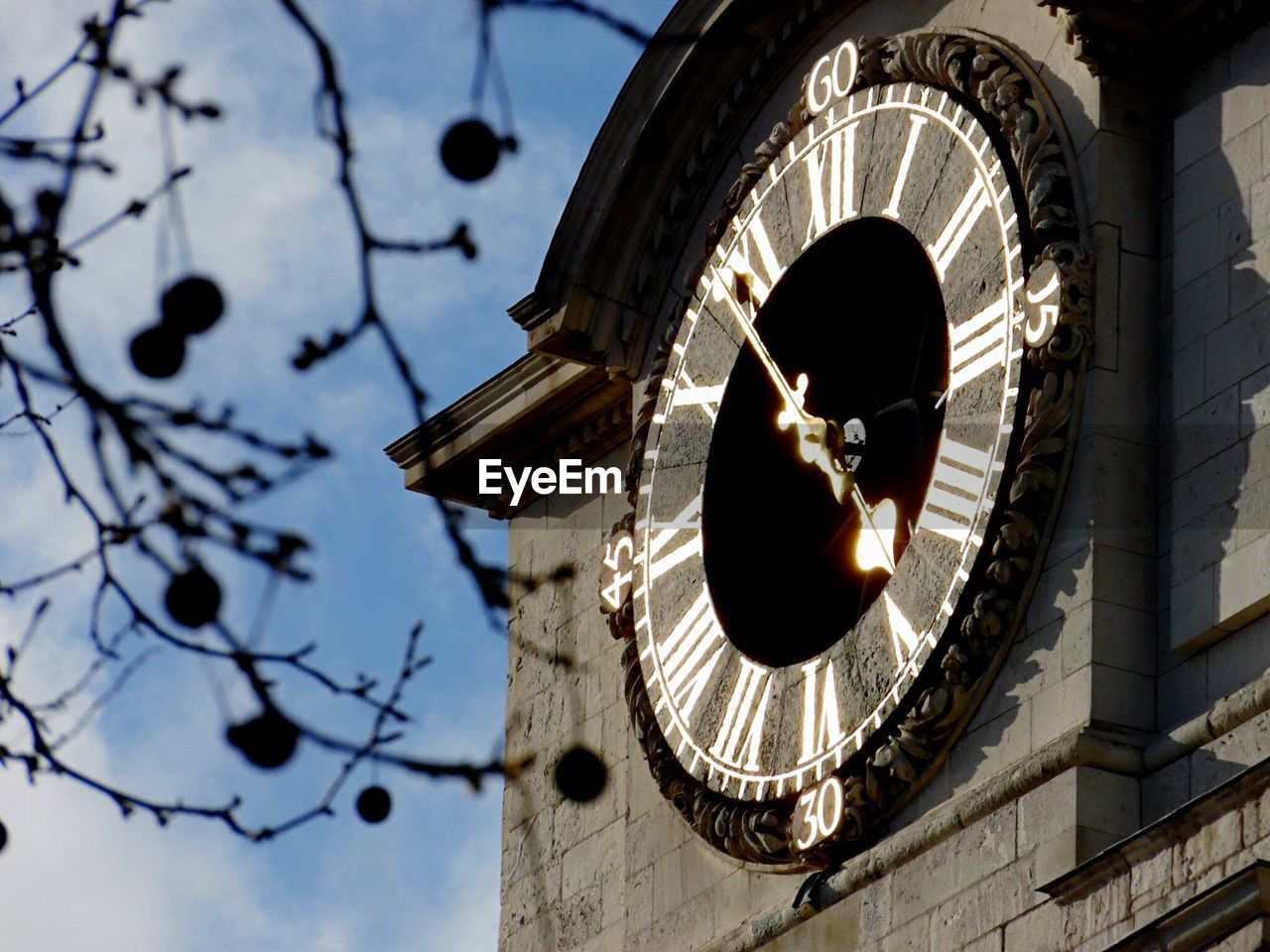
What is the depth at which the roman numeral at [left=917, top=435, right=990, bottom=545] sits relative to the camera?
12.2 meters

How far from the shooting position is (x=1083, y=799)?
1122 cm

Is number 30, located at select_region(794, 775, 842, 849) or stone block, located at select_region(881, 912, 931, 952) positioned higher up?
number 30, located at select_region(794, 775, 842, 849)

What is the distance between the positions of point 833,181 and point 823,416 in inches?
34.6

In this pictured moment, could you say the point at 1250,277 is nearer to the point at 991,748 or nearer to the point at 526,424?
the point at 991,748

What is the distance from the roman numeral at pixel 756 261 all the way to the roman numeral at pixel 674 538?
2.70 feet

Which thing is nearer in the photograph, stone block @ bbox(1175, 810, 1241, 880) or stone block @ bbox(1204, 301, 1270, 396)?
stone block @ bbox(1175, 810, 1241, 880)

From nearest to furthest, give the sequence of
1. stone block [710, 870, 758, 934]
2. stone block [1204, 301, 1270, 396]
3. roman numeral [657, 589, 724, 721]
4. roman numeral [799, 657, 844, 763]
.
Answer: stone block [1204, 301, 1270, 396] → roman numeral [799, 657, 844, 763] → stone block [710, 870, 758, 934] → roman numeral [657, 589, 724, 721]

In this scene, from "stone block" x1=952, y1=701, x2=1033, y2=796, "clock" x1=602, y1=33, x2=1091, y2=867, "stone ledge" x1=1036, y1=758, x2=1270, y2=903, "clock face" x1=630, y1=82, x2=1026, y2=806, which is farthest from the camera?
"clock face" x1=630, y1=82, x2=1026, y2=806

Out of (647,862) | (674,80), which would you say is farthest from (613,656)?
(674,80)

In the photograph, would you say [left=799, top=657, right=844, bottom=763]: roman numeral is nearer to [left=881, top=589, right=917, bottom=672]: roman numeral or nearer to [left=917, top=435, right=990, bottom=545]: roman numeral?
[left=881, top=589, right=917, bottom=672]: roman numeral

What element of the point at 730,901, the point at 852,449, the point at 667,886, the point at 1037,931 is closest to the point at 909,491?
the point at 852,449

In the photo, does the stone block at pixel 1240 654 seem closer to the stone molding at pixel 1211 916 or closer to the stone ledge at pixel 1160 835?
the stone ledge at pixel 1160 835

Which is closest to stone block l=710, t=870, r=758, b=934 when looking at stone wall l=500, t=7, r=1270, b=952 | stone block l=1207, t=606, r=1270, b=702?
stone wall l=500, t=7, r=1270, b=952

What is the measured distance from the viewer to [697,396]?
14188mm
